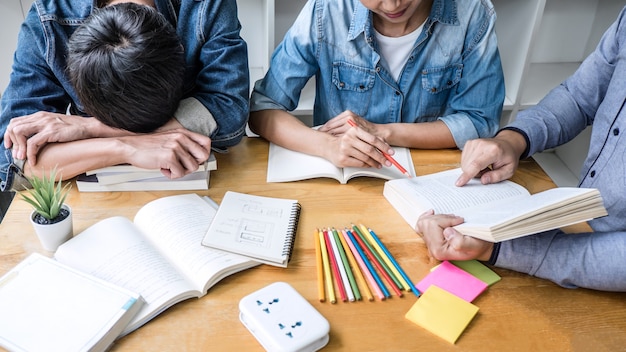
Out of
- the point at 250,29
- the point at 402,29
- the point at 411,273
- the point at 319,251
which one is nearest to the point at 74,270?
the point at 319,251

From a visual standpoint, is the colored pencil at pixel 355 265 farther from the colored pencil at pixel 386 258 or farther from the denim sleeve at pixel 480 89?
the denim sleeve at pixel 480 89

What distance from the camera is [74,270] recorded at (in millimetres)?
848

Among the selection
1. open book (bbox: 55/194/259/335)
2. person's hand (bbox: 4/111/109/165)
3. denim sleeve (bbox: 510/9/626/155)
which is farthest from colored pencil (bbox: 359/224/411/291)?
person's hand (bbox: 4/111/109/165)

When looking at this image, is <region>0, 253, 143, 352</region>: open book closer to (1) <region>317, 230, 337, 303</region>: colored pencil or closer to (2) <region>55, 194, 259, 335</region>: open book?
(2) <region>55, 194, 259, 335</region>: open book

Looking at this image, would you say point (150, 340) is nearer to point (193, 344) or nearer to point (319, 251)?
point (193, 344)

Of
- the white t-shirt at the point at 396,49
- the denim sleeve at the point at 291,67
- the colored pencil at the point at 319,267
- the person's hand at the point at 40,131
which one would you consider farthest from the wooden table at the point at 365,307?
the white t-shirt at the point at 396,49

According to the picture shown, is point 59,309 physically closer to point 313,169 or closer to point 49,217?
point 49,217

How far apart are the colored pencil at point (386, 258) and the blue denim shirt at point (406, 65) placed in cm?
46

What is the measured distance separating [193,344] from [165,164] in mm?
435

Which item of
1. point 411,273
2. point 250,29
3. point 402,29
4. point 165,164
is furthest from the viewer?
point 250,29

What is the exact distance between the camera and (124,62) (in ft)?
3.12

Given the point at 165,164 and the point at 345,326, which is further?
the point at 165,164

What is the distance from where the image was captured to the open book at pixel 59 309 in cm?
73

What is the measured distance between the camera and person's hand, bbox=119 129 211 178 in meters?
1.07
